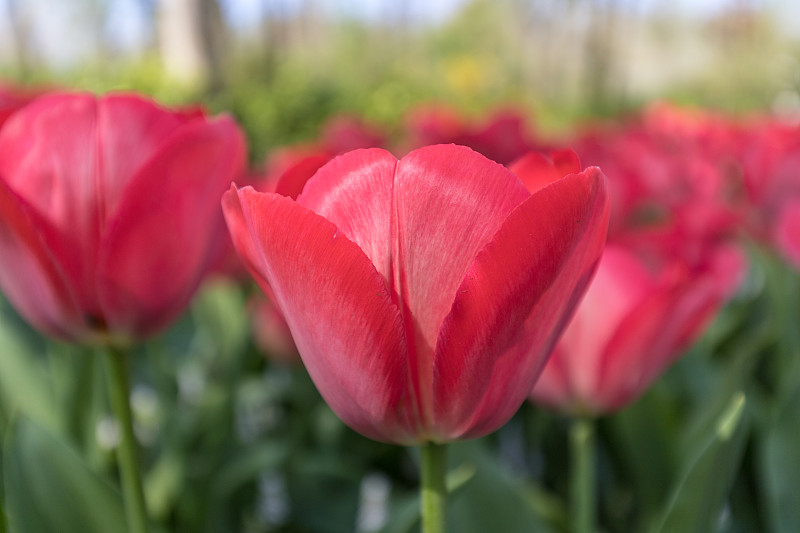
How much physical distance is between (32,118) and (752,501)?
0.83 m

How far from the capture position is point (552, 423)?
1194 mm

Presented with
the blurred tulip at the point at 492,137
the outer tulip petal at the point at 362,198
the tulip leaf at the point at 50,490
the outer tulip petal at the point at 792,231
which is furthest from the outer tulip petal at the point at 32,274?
the blurred tulip at the point at 492,137

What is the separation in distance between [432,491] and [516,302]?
0.11m

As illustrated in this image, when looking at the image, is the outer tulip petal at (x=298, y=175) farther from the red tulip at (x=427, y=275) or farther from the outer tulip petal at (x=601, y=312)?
the outer tulip petal at (x=601, y=312)

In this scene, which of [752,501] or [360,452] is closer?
[752,501]

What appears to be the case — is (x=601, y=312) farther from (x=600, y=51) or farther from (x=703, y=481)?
(x=600, y=51)

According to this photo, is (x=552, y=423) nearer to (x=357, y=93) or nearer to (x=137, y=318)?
(x=137, y=318)

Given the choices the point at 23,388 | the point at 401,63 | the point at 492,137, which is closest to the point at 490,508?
the point at 23,388

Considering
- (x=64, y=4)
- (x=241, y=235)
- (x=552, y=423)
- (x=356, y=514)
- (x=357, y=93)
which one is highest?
(x=241, y=235)

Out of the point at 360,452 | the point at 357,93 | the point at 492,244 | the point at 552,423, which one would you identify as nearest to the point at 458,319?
the point at 492,244

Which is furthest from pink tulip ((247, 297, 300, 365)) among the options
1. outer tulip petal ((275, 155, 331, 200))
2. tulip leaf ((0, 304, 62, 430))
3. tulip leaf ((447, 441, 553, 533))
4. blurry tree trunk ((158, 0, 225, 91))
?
blurry tree trunk ((158, 0, 225, 91))

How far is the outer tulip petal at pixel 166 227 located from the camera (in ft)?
1.70

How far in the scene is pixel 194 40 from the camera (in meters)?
4.62

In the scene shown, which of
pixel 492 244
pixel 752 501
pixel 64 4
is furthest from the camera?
pixel 64 4
